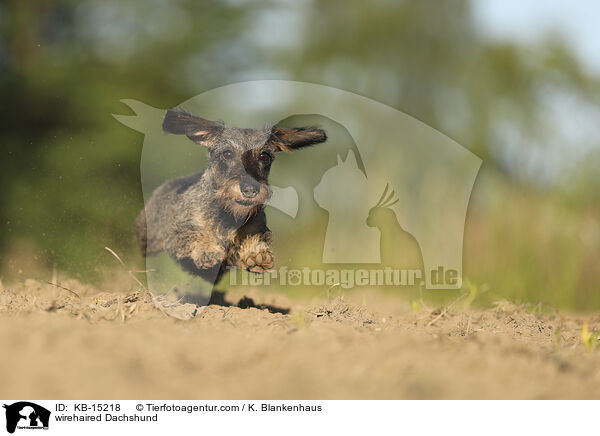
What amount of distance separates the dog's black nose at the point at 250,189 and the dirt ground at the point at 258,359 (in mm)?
1003

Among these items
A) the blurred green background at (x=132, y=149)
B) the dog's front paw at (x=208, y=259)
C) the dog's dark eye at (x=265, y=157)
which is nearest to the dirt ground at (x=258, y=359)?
the dog's front paw at (x=208, y=259)

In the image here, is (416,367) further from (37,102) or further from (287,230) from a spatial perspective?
(37,102)

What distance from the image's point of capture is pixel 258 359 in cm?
270

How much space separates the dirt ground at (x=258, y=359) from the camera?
2.34m

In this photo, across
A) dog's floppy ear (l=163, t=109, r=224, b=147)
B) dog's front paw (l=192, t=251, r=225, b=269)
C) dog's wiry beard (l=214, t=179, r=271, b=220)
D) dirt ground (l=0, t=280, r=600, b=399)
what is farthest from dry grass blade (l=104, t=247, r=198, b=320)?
dog's floppy ear (l=163, t=109, r=224, b=147)

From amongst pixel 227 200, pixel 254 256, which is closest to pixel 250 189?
pixel 227 200

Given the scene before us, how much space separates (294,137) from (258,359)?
8.26 ft

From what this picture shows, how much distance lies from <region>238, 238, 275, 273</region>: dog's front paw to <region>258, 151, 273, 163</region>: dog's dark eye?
26.2 inches

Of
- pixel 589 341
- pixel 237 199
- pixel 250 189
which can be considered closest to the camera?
pixel 589 341

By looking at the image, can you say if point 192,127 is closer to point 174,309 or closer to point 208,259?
point 208,259

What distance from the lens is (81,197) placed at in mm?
9039

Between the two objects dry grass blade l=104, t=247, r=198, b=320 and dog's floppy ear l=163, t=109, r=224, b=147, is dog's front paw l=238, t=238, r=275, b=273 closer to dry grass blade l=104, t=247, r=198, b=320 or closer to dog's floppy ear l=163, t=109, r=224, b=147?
dry grass blade l=104, t=247, r=198, b=320
